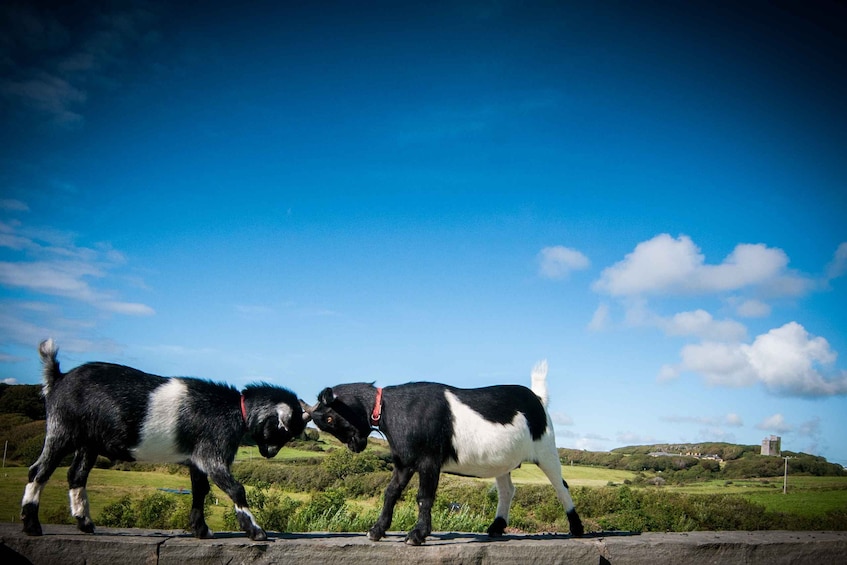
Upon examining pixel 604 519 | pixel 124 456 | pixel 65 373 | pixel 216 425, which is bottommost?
pixel 604 519

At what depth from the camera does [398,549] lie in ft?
19.3

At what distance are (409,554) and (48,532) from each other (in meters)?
3.61

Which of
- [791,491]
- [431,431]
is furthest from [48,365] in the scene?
[791,491]

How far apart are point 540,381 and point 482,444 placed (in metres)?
1.42

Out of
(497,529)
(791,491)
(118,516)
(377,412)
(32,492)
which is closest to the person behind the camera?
(32,492)

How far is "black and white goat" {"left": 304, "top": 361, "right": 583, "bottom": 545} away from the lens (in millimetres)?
6117

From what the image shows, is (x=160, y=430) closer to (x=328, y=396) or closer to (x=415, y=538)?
(x=328, y=396)

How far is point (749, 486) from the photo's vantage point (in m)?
13.8

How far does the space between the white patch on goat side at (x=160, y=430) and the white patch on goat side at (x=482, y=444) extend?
9.05 feet

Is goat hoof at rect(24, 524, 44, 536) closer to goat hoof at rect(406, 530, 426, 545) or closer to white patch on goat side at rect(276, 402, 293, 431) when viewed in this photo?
white patch on goat side at rect(276, 402, 293, 431)

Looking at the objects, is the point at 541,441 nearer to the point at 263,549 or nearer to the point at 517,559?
the point at 517,559

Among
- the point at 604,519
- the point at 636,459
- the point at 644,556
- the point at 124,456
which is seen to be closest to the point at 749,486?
the point at 636,459

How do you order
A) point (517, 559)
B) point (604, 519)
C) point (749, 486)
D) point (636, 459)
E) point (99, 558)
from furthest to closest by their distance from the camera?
1. point (636, 459)
2. point (749, 486)
3. point (604, 519)
4. point (517, 559)
5. point (99, 558)

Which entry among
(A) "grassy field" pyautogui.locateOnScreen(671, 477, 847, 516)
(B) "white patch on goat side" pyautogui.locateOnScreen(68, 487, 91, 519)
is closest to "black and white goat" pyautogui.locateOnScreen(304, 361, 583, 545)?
(B) "white patch on goat side" pyautogui.locateOnScreen(68, 487, 91, 519)
